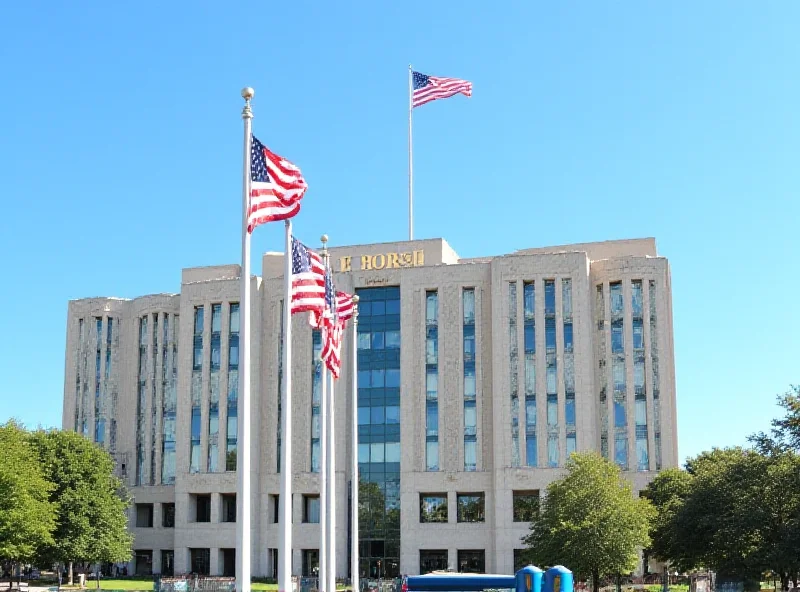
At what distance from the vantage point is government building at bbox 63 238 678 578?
306 ft

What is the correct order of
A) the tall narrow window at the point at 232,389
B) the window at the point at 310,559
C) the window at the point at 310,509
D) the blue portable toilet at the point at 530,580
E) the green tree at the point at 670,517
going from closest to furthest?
the blue portable toilet at the point at 530,580
the green tree at the point at 670,517
the window at the point at 310,559
the window at the point at 310,509
the tall narrow window at the point at 232,389

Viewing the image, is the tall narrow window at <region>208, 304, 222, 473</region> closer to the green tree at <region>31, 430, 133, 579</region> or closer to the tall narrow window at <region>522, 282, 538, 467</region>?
the green tree at <region>31, 430, 133, 579</region>

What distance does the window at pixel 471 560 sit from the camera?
9425 cm

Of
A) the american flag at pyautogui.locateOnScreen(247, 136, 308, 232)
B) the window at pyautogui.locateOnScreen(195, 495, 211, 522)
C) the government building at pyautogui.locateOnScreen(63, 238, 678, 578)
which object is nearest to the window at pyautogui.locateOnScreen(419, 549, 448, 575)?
the government building at pyautogui.locateOnScreen(63, 238, 678, 578)

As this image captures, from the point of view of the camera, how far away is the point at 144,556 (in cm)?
10794

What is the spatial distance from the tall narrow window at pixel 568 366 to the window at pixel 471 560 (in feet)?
40.8

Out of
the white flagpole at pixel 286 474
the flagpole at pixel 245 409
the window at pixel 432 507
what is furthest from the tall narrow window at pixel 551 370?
the flagpole at pixel 245 409

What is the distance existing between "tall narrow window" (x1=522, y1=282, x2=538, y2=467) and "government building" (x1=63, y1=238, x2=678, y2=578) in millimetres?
111

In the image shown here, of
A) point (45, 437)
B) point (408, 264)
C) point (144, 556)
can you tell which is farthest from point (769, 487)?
point (144, 556)

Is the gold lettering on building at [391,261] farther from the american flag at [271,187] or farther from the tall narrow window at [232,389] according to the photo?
the american flag at [271,187]

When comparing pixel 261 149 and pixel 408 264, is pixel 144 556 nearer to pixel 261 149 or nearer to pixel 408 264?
pixel 408 264

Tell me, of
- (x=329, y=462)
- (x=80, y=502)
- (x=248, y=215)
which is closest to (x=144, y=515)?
(x=80, y=502)

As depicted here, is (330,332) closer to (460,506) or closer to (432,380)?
(432,380)

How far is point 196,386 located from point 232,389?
427 centimetres
